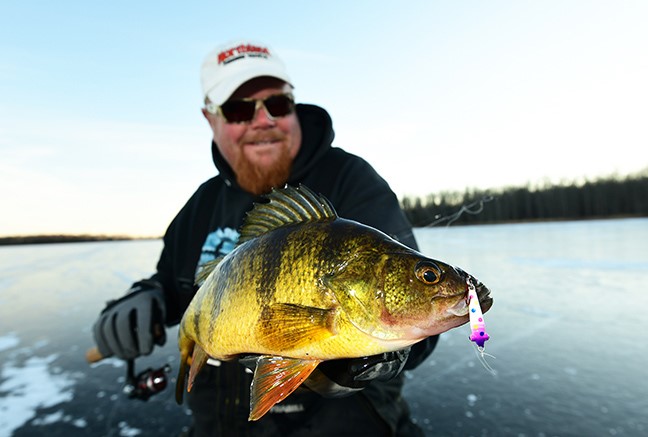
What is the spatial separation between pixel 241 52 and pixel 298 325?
2.82 m

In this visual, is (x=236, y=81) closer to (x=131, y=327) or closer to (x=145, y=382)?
(x=131, y=327)

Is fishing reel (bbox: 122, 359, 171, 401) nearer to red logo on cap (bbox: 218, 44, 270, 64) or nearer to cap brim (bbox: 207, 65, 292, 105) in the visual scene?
cap brim (bbox: 207, 65, 292, 105)

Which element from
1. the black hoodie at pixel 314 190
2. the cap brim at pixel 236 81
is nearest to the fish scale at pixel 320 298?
the black hoodie at pixel 314 190

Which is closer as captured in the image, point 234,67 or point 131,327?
point 131,327

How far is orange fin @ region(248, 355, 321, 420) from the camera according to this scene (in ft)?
4.44

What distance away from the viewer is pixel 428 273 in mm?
1271

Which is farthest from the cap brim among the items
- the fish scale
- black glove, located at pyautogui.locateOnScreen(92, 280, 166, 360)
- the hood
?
the fish scale

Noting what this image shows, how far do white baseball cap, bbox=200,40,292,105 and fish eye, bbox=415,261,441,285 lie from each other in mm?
2446

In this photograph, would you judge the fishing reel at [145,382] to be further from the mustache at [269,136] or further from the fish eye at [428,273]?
the fish eye at [428,273]

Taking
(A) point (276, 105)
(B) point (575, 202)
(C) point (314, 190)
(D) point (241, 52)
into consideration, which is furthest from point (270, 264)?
(B) point (575, 202)

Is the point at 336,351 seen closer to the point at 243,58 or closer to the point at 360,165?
the point at 360,165

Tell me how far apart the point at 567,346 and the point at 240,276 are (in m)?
5.76

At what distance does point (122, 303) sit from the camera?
2807 millimetres

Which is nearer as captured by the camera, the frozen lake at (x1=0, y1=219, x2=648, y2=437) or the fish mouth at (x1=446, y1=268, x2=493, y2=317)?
the fish mouth at (x1=446, y1=268, x2=493, y2=317)
